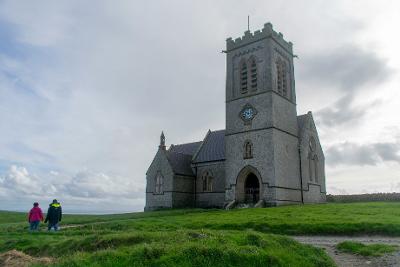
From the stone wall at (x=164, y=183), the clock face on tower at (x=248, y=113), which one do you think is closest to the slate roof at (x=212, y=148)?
the stone wall at (x=164, y=183)

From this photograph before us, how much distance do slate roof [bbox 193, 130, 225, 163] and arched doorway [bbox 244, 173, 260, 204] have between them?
5.41 meters

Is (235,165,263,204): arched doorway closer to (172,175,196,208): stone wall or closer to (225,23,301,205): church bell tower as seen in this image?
(225,23,301,205): church bell tower

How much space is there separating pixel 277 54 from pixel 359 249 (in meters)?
33.9

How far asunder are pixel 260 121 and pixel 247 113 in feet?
6.93

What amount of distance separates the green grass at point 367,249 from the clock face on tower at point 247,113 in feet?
90.8

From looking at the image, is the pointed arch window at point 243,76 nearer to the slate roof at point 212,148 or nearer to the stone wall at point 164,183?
the slate roof at point 212,148

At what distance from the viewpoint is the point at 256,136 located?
4212 cm

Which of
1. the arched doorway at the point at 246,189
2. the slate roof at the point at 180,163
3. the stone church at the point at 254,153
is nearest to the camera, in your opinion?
the stone church at the point at 254,153

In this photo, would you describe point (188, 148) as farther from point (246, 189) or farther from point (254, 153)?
point (254, 153)

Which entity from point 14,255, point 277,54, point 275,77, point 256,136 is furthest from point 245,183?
point 14,255

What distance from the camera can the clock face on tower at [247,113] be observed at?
43.0 m

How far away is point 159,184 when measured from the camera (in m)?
50.2

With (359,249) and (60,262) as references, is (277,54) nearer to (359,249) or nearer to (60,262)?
(359,249)

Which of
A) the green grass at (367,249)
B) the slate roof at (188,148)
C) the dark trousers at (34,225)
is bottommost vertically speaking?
the green grass at (367,249)
